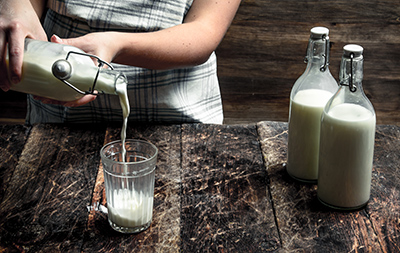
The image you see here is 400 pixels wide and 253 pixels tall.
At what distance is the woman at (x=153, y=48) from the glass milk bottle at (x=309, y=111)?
1.16 feet

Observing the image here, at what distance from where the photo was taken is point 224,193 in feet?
2.79

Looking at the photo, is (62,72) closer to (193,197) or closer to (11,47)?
(11,47)

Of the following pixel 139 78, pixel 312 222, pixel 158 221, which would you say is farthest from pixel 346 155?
pixel 139 78

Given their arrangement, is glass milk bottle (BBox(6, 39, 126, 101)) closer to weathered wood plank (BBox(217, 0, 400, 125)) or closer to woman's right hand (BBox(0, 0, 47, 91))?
woman's right hand (BBox(0, 0, 47, 91))

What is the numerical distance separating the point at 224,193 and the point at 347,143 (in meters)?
0.24

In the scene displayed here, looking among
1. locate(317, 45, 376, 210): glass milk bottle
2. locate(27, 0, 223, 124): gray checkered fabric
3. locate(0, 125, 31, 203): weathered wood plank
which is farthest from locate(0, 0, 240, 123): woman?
locate(317, 45, 376, 210): glass milk bottle

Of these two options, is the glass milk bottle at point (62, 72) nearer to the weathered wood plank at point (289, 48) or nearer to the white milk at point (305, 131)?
the white milk at point (305, 131)

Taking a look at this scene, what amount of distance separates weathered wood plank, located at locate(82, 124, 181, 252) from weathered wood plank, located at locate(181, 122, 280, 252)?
0.02 metres

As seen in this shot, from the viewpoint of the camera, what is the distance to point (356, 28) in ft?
6.72

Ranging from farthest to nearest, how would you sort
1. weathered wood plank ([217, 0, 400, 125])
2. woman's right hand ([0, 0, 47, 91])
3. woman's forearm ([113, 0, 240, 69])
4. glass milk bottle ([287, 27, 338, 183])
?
weathered wood plank ([217, 0, 400, 125]) < woman's forearm ([113, 0, 240, 69]) < glass milk bottle ([287, 27, 338, 183]) < woman's right hand ([0, 0, 47, 91])

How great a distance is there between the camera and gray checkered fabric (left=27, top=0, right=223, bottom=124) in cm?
115

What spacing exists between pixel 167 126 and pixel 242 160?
22cm

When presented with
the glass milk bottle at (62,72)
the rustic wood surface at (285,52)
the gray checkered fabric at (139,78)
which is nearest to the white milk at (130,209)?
the glass milk bottle at (62,72)

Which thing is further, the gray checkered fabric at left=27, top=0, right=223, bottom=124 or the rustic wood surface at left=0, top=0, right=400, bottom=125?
the rustic wood surface at left=0, top=0, right=400, bottom=125
